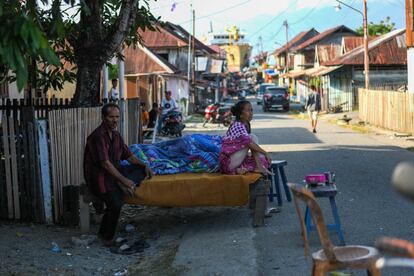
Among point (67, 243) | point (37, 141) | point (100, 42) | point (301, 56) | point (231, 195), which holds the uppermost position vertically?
point (301, 56)

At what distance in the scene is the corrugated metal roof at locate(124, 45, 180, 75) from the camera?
36531mm

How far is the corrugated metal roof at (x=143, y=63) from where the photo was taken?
36.5m

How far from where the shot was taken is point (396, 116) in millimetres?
23781

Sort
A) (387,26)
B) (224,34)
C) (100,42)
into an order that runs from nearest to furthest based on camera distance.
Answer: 1. (100,42)
2. (387,26)
3. (224,34)

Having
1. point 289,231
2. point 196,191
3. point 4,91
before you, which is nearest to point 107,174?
point 196,191

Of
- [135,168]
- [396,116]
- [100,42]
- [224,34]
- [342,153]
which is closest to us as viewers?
[135,168]

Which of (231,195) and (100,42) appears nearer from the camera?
(231,195)

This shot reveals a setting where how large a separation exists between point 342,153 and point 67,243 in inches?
408

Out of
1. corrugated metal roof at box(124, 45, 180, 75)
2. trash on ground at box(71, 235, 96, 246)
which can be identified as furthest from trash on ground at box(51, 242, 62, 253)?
corrugated metal roof at box(124, 45, 180, 75)

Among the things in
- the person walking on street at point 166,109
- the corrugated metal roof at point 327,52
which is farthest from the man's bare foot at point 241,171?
the corrugated metal roof at point 327,52

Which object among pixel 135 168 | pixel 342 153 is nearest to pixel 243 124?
pixel 135 168

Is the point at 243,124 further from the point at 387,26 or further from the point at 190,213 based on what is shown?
the point at 387,26

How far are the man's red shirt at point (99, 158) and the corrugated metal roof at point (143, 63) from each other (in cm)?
2878

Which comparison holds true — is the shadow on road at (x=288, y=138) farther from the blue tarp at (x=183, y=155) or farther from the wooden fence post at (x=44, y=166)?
the wooden fence post at (x=44, y=166)
